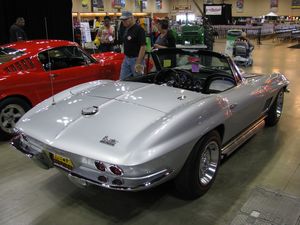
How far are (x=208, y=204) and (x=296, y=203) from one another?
2.69ft

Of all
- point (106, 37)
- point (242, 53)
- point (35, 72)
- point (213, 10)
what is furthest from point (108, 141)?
point (213, 10)

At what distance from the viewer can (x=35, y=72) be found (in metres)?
5.04

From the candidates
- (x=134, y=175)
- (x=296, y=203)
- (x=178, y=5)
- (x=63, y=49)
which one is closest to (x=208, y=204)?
(x=296, y=203)

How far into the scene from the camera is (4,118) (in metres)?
4.74

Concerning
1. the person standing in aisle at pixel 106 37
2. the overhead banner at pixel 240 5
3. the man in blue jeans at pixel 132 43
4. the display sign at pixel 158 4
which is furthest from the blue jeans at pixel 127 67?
the overhead banner at pixel 240 5

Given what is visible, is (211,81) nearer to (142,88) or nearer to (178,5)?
(142,88)

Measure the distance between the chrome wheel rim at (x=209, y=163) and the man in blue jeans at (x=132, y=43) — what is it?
Answer: 2.55 meters

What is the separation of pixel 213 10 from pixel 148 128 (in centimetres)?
1281

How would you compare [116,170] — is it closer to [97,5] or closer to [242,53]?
[242,53]

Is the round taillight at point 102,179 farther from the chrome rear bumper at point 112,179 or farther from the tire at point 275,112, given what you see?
the tire at point 275,112

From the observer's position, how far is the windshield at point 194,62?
4.07 meters

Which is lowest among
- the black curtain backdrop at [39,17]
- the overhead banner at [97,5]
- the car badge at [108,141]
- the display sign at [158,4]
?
the car badge at [108,141]

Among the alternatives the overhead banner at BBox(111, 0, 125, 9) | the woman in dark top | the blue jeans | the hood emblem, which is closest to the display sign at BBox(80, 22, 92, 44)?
the woman in dark top

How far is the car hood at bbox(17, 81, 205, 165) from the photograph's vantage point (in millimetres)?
2631
